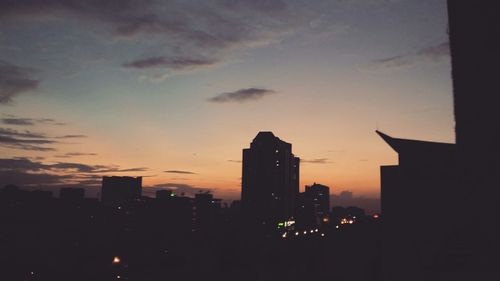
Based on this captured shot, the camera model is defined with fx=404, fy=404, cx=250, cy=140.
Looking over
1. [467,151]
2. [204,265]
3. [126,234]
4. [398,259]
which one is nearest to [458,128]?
[467,151]

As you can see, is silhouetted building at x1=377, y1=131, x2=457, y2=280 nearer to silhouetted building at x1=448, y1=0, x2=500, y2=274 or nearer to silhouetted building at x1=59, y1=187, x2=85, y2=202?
silhouetted building at x1=448, y1=0, x2=500, y2=274

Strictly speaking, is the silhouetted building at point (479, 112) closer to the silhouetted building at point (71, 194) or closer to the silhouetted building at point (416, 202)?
the silhouetted building at point (416, 202)

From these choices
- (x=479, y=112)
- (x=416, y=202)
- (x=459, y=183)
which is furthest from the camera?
(x=416, y=202)

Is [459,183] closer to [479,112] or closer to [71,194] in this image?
[479,112]

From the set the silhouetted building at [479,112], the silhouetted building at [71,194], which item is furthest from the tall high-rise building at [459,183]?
the silhouetted building at [71,194]

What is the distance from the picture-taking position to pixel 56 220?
16575cm

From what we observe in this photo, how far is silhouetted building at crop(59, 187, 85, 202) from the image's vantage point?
187m

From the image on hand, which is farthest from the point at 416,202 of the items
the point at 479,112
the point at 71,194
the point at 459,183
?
the point at 71,194

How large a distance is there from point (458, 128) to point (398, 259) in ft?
41.5

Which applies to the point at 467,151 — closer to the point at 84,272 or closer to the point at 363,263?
the point at 363,263

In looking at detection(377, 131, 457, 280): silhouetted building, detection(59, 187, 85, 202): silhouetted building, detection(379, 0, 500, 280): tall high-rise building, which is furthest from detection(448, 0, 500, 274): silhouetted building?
detection(59, 187, 85, 202): silhouetted building

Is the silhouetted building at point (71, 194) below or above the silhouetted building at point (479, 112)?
below

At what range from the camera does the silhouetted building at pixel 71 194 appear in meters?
187

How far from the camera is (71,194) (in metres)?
190
